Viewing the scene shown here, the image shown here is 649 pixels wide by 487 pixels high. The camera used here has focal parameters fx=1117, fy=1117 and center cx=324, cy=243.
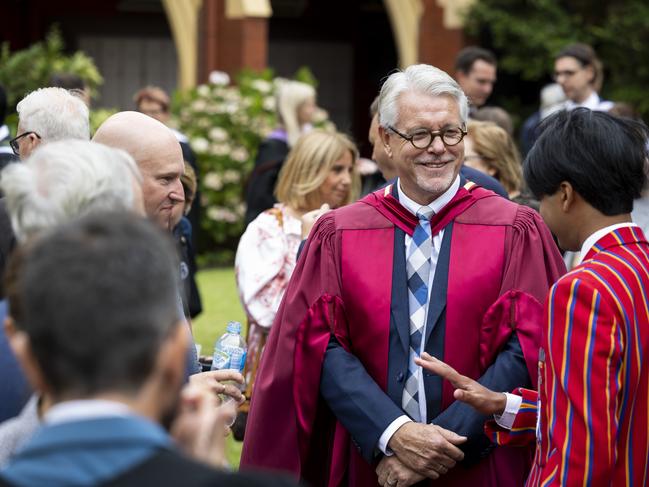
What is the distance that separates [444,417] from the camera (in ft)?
11.9

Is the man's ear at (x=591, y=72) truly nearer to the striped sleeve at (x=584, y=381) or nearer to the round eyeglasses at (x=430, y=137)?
the round eyeglasses at (x=430, y=137)

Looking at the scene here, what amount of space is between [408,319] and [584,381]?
2.94 ft

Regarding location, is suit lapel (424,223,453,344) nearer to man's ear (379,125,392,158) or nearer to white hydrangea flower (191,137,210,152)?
man's ear (379,125,392,158)

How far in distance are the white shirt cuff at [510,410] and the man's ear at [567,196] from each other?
649 mm

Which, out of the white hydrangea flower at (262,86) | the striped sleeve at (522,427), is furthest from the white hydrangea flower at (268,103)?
the striped sleeve at (522,427)

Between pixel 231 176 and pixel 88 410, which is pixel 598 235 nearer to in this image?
pixel 88 410

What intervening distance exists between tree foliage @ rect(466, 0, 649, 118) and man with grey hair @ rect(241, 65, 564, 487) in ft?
40.7

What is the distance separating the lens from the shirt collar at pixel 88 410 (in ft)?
5.57

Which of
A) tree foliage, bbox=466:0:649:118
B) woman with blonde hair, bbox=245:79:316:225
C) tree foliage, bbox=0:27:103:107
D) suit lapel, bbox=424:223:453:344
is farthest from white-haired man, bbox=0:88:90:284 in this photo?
tree foliage, bbox=466:0:649:118

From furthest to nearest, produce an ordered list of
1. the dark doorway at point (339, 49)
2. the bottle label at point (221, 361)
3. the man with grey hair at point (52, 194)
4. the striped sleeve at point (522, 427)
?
the dark doorway at point (339, 49) → the bottle label at point (221, 361) → the striped sleeve at point (522, 427) → the man with grey hair at point (52, 194)

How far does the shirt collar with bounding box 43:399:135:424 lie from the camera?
1.70 meters

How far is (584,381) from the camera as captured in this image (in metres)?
2.90

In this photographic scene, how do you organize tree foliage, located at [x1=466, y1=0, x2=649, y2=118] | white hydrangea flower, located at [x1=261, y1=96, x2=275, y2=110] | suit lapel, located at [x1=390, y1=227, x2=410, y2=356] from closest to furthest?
suit lapel, located at [x1=390, y1=227, x2=410, y2=356] → white hydrangea flower, located at [x1=261, y1=96, x2=275, y2=110] → tree foliage, located at [x1=466, y1=0, x2=649, y2=118]

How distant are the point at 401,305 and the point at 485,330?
11.3 inches
